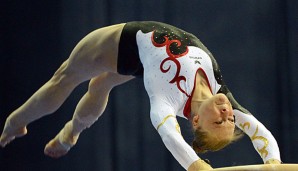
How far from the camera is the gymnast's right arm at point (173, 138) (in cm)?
214

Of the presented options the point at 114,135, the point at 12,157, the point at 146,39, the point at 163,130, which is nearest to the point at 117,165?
the point at 114,135

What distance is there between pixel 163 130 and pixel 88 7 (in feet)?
5.89

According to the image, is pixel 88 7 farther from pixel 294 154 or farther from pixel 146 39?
pixel 294 154

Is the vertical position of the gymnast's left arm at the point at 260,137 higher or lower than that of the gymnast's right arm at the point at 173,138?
lower

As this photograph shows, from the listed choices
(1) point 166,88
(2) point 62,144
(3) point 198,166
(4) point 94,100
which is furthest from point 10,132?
(3) point 198,166

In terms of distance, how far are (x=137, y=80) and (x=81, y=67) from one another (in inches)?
44.0

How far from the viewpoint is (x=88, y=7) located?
12.8 ft

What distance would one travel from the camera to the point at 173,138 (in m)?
2.23

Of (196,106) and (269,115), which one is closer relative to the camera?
(196,106)

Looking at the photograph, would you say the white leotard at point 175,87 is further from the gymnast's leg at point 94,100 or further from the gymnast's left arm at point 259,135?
the gymnast's leg at point 94,100

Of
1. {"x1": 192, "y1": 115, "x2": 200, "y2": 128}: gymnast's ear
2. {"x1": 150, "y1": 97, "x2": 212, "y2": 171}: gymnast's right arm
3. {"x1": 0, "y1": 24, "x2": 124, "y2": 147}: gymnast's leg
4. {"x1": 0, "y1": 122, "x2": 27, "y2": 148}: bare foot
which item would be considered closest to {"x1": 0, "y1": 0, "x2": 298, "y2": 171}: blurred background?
{"x1": 0, "y1": 122, "x2": 27, "y2": 148}: bare foot

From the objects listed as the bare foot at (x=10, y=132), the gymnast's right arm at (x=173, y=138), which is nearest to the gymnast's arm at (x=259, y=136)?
the gymnast's right arm at (x=173, y=138)

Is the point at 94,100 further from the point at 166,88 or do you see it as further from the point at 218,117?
the point at 218,117

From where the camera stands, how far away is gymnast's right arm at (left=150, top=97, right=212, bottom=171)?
7.04ft
